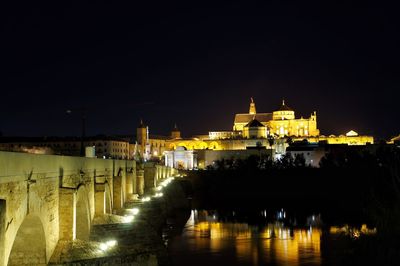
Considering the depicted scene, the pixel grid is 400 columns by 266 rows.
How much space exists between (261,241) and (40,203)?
22874 mm

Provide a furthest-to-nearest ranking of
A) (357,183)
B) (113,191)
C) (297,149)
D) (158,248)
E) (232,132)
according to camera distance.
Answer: (232,132) < (297,149) < (357,183) < (113,191) < (158,248)

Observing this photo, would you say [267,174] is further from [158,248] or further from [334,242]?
[158,248]

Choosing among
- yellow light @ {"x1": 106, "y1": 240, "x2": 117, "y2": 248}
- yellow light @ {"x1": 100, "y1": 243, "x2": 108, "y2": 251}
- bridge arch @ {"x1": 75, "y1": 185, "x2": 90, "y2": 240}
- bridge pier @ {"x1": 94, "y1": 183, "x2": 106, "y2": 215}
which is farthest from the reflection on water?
yellow light @ {"x1": 100, "y1": 243, "x2": 108, "y2": 251}

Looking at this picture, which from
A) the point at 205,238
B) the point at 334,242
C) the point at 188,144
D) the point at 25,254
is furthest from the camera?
the point at 188,144

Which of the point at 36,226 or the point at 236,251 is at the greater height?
the point at 36,226

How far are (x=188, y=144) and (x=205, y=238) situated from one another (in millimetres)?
118055

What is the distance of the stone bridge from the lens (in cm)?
977

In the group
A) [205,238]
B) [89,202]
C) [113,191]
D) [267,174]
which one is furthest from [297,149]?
[89,202]

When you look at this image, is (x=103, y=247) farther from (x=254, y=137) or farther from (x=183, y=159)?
(x=254, y=137)

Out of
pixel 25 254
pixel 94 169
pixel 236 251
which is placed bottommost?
pixel 236 251

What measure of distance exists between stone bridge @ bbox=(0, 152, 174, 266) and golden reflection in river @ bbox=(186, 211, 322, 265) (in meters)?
9.84

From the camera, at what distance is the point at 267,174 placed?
9081cm

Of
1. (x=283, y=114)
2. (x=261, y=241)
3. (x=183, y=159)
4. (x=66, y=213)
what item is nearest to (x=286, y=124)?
(x=283, y=114)

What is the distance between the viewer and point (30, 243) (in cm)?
1210
